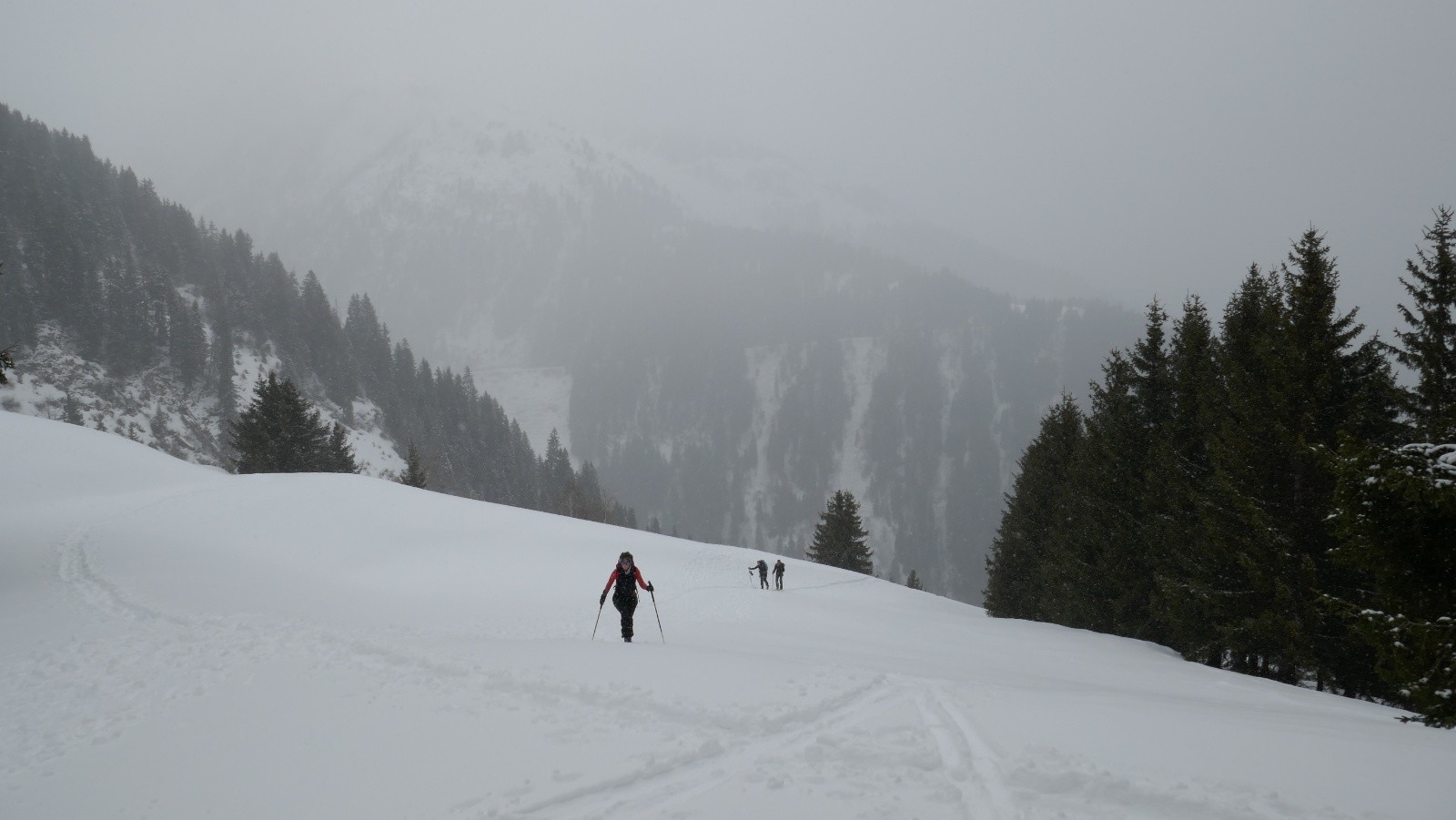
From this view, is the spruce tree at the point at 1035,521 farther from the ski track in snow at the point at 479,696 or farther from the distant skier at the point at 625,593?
the ski track in snow at the point at 479,696

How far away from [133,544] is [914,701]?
26143 mm

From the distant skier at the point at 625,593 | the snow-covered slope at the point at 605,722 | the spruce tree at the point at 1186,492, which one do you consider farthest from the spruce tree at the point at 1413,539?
the distant skier at the point at 625,593

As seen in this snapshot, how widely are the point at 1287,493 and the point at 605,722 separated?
656 inches

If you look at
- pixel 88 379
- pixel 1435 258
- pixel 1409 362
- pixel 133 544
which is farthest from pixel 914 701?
pixel 88 379

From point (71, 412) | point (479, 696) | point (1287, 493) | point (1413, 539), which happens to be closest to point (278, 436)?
point (71, 412)

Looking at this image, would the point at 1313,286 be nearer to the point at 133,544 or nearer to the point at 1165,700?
the point at 1165,700

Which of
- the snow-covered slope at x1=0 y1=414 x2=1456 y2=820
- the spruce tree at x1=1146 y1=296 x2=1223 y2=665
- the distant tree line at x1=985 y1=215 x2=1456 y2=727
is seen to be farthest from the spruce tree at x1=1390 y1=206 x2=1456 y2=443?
the snow-covered slope at x1=0 y1=414 x2=1456 y2=820

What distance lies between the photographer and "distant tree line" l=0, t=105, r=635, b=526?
85375 mm

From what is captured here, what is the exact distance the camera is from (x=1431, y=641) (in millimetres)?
6801

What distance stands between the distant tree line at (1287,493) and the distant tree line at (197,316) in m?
71.2

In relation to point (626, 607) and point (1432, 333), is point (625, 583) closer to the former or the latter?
point (626, 607)

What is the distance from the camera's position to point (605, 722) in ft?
24.9

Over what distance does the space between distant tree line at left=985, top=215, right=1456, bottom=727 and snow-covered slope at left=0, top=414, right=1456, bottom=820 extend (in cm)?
169

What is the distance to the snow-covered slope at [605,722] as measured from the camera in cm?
575
